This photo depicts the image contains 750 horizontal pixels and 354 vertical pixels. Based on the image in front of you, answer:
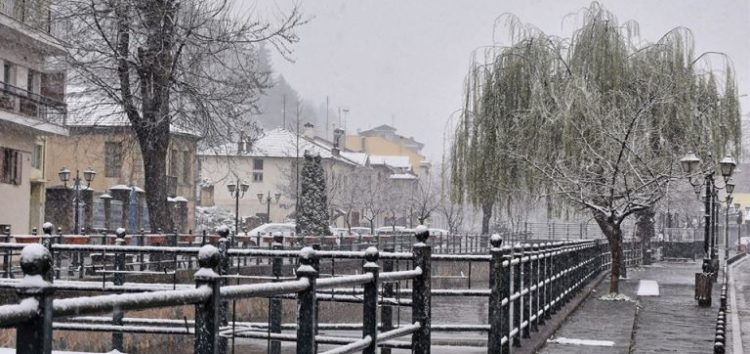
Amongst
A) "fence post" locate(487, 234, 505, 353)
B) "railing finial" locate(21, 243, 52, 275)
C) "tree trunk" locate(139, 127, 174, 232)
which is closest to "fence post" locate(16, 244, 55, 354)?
"railing finial" locate(21, 243, 52, 275)

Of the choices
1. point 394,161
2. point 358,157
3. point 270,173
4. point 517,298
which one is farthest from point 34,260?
point 394,161

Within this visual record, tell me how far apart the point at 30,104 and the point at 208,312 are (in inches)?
1348

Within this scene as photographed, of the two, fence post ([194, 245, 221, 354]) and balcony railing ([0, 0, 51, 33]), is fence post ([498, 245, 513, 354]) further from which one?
balcony railing ([0, 0, 51, 33])

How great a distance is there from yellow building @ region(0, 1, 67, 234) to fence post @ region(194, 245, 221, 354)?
29.6 meters

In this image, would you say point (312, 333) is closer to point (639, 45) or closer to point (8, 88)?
point (639, 45)

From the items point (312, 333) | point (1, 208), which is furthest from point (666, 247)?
point (312, 333)

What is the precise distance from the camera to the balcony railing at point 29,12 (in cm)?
3328

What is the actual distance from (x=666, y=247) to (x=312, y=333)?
6047 centimetres

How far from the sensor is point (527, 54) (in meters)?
32.5

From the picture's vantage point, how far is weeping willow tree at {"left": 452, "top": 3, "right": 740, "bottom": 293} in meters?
29.7

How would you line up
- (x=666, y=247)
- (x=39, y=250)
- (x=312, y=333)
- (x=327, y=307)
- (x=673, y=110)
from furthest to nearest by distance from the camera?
(x=666, y=247), (x=673, y=110), (x=327, y=307), (x=312, y=333), (x=39, y=250)

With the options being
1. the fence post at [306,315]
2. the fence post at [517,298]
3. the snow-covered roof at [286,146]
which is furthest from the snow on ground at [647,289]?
the snow-covered roof at [286,146]

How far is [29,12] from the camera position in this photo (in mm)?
34469

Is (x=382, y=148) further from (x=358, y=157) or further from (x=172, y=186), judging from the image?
(x=172, y=186)
